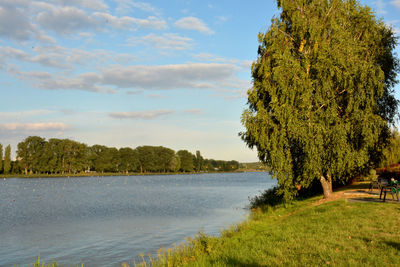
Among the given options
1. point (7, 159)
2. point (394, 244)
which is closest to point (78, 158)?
point (7, 159)

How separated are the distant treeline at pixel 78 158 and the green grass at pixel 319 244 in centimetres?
14310

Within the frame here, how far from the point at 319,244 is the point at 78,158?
15385 cm

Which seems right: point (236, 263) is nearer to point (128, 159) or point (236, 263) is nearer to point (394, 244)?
point (394, 244)

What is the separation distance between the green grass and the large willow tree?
Result: 436 centimetres

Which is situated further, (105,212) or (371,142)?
(105,212)

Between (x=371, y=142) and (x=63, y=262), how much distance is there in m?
20.3

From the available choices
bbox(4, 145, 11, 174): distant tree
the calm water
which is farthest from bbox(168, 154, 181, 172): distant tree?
the calm water

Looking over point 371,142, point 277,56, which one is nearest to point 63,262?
point 277,56

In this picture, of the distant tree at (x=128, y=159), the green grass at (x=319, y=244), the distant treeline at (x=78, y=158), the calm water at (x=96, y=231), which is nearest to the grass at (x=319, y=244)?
the green grass at (x=319, y=244)

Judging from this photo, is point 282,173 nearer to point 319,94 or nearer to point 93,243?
point 319,94

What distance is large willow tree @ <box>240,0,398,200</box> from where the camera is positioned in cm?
2156

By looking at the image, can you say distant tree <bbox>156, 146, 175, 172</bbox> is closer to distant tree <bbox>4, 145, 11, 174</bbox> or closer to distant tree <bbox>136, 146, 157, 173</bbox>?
distant tree <bbox>136, 146, 157, 173</bbox>

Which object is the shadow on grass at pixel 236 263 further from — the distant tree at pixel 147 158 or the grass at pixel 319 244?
the distant tree at pixel 147 158

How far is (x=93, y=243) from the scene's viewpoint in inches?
865
